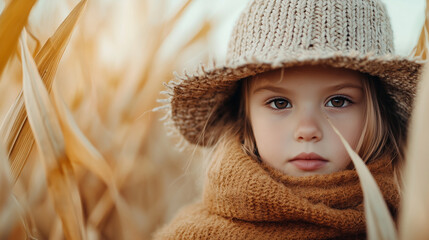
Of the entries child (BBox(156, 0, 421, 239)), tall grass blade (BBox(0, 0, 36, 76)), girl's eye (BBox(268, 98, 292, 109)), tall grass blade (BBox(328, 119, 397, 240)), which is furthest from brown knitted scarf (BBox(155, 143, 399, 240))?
tall grass blade (BBox(0, 0, 36, 76))

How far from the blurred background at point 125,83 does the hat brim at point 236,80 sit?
122 mm

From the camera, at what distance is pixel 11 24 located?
0.57 metres

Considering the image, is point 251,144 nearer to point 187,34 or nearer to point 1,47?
point 187,34

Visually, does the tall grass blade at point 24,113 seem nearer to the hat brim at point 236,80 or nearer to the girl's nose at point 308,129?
the hat brim at point 236,80

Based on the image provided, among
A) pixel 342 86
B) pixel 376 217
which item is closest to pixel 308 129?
pixel 342 86

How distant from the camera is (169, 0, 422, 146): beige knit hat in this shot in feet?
2.31

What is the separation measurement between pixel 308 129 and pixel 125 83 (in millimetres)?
674

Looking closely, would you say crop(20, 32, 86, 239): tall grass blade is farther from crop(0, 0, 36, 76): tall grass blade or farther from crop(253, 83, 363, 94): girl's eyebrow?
crop(253, 83, 363, 94): girl's eyebrow

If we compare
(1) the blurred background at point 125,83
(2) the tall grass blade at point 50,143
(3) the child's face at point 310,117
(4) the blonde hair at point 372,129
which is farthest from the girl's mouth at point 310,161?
(2) the tall grass blade at point 50,143

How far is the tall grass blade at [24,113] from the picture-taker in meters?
0.63

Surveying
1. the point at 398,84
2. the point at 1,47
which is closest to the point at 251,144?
the point at 398,84

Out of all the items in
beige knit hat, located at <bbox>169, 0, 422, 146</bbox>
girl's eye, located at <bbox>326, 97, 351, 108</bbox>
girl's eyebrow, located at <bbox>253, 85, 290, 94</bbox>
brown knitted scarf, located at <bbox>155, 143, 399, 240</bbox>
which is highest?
beige knit hat, located at <bbox>169, 0, 422, 146</bbox>

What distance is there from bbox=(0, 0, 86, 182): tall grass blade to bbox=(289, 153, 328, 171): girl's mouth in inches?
20.7

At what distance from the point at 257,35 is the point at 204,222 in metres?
0.45
